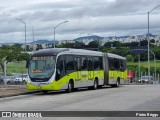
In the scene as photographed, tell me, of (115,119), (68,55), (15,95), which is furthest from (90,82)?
(115,119)

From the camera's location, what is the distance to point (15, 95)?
28922 mm

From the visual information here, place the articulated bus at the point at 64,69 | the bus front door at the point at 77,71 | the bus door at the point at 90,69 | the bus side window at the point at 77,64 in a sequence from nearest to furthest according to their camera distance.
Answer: the articulated bus at the point at 64,69 → the bus front door at the point at 77,71 → the bus side window at the point at 77,64 → the bus door at the point at 90,69

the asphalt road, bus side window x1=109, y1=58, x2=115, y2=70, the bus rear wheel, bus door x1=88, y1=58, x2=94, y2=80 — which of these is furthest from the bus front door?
bus side window x1=109, y1=58, x2=115, y2=70

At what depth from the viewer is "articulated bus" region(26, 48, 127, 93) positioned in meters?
30.1

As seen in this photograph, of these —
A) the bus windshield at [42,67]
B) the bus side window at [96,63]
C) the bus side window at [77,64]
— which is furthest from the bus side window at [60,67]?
the bus side window at [96,63]

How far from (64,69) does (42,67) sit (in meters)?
1.55

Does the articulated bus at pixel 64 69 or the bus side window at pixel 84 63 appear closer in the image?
the articulated bus at pixel 64 69

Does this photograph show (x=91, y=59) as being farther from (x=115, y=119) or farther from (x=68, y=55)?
(x=115, y=119)

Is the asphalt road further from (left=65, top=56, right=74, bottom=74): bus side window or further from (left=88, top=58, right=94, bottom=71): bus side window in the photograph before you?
(left=88, top=58, right=94, bottom=71): bus side window

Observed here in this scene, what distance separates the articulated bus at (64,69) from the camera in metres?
30.1

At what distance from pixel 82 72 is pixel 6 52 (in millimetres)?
29700

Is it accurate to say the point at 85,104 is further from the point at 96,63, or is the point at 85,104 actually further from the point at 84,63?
the point at 96,63

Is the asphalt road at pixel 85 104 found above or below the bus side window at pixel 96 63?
below

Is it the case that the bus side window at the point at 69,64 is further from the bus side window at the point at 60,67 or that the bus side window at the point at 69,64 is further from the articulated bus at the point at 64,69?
the bus side window at the point at 60,67
